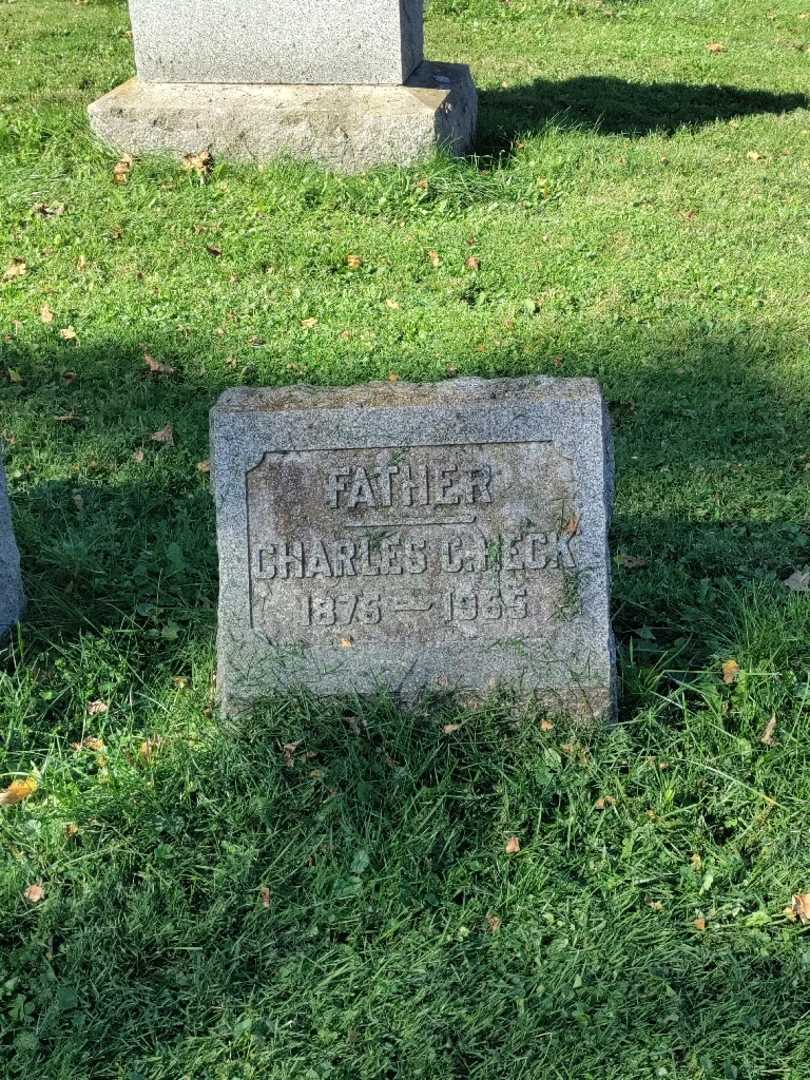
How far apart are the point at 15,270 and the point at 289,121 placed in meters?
1.86

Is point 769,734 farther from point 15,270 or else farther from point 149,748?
point 15,270

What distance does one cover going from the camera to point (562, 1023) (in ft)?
8.47

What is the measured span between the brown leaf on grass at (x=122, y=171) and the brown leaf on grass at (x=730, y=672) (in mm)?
5166

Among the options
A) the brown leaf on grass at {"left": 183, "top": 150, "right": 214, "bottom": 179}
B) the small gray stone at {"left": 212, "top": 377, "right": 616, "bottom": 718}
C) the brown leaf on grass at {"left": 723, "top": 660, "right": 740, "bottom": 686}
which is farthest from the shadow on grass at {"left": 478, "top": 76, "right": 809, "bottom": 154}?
the brown leaf on grass at {"left": 723, "top": 660, "right": 740, "bottom": 686}

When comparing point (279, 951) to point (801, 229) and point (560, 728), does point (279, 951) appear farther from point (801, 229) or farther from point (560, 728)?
point (801, 229)

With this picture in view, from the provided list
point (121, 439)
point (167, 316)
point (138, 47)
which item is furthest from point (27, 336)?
point (138, 47)

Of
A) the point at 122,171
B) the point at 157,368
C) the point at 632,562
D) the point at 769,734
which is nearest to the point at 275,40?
the point at 122,171

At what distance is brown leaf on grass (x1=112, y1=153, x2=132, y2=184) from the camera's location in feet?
23.2

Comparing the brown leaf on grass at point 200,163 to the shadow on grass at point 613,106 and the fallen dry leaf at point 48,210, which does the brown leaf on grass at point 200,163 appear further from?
the shadow on grass at point 613,106

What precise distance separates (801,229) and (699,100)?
2.95m

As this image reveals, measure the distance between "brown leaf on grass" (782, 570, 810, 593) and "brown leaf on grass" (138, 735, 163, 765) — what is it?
82.0 inches

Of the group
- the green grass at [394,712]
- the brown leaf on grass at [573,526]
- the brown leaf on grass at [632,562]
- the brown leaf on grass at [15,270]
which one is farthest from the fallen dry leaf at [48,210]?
the brown leaf on grass at [573,526]

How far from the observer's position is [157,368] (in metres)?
5.54

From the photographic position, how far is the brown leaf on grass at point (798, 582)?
12.8 feet
